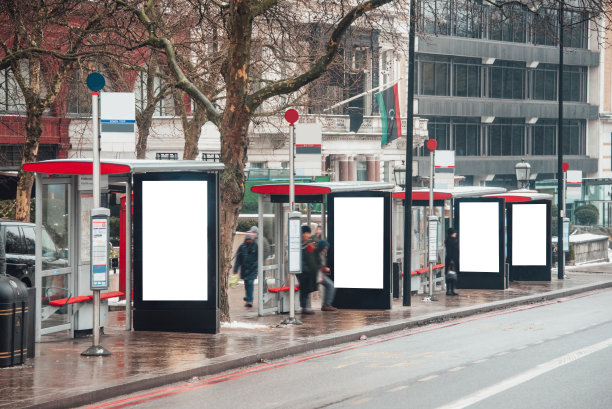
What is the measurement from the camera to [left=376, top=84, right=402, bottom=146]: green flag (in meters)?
Answer: 41.0

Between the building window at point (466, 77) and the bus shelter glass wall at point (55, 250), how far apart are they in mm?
51986

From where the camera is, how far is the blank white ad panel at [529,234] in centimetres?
3052

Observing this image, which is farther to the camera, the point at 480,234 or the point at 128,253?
the point at 480,234

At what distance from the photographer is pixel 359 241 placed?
70.5 feet

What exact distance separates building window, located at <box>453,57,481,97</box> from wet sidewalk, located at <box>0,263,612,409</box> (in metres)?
43.6

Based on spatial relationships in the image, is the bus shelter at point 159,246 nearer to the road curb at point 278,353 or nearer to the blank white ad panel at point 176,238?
the blank white ad panel at point 176,238

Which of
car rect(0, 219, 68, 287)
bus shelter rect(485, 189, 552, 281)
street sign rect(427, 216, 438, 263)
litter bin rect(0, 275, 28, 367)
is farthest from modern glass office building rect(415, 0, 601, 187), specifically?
litter bin rect(0, 275, 28, 367)

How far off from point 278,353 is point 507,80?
57235mm

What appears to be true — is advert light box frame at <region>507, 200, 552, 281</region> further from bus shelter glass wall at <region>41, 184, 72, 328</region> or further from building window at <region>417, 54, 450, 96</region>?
building window at <region>417, 54, 450, 96</region>

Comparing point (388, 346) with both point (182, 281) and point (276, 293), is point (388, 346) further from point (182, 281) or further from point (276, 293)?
point (276, 293)

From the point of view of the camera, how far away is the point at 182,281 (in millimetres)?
16703

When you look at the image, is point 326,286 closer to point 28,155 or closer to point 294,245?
point 294,245

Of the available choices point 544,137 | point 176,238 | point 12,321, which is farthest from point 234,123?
point 544,137

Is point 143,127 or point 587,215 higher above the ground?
point 143,127
